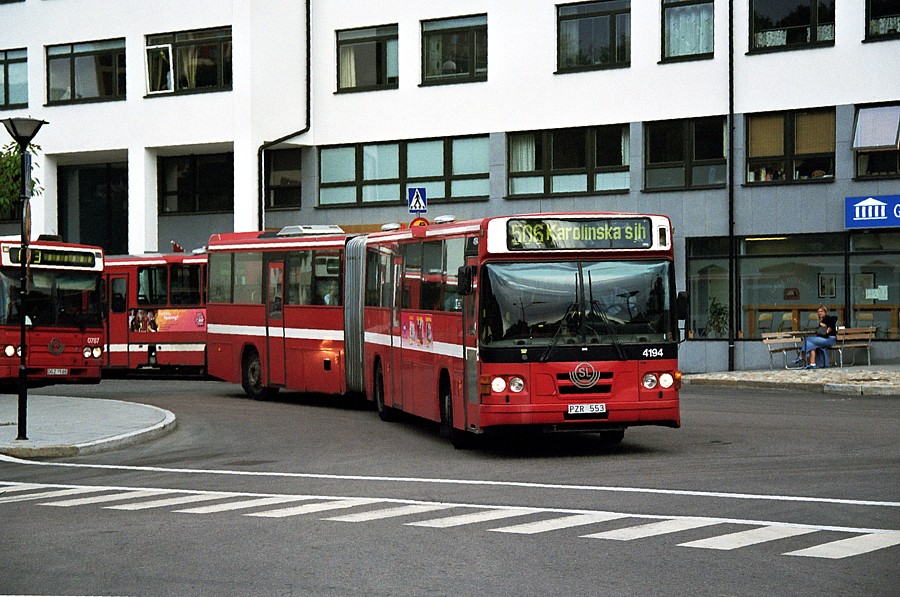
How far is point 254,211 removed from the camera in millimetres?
40875

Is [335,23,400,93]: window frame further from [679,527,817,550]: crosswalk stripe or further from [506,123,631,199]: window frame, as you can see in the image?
[679,527,817,550]: crosswalk stripe

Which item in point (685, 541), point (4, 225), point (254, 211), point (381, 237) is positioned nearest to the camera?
point (685, 541)

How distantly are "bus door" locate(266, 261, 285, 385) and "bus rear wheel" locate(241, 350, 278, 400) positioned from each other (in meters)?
0.56

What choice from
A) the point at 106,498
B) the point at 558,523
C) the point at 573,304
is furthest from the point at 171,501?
the point at 573,304

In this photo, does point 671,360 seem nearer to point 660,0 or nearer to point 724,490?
point 724,490

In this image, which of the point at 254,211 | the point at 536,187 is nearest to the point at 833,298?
the point at 536,187

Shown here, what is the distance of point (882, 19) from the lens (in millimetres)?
34094

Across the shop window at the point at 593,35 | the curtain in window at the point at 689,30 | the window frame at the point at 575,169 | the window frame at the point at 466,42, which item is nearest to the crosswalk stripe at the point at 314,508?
the window frame at the point at 575,169

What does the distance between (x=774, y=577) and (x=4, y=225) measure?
133ft

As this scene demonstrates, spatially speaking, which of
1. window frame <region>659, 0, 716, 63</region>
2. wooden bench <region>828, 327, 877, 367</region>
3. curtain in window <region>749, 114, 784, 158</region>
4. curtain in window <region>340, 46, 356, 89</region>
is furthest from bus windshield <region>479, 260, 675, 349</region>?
curtain in window <region>340, 46, 356, 89</region>

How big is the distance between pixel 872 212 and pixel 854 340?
2936 millimetres

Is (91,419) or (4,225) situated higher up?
(4,225)

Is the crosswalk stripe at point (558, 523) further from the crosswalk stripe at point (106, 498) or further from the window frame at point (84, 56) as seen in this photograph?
the window frame at point (84, 56)

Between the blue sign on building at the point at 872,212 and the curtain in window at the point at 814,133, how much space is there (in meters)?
1.43
